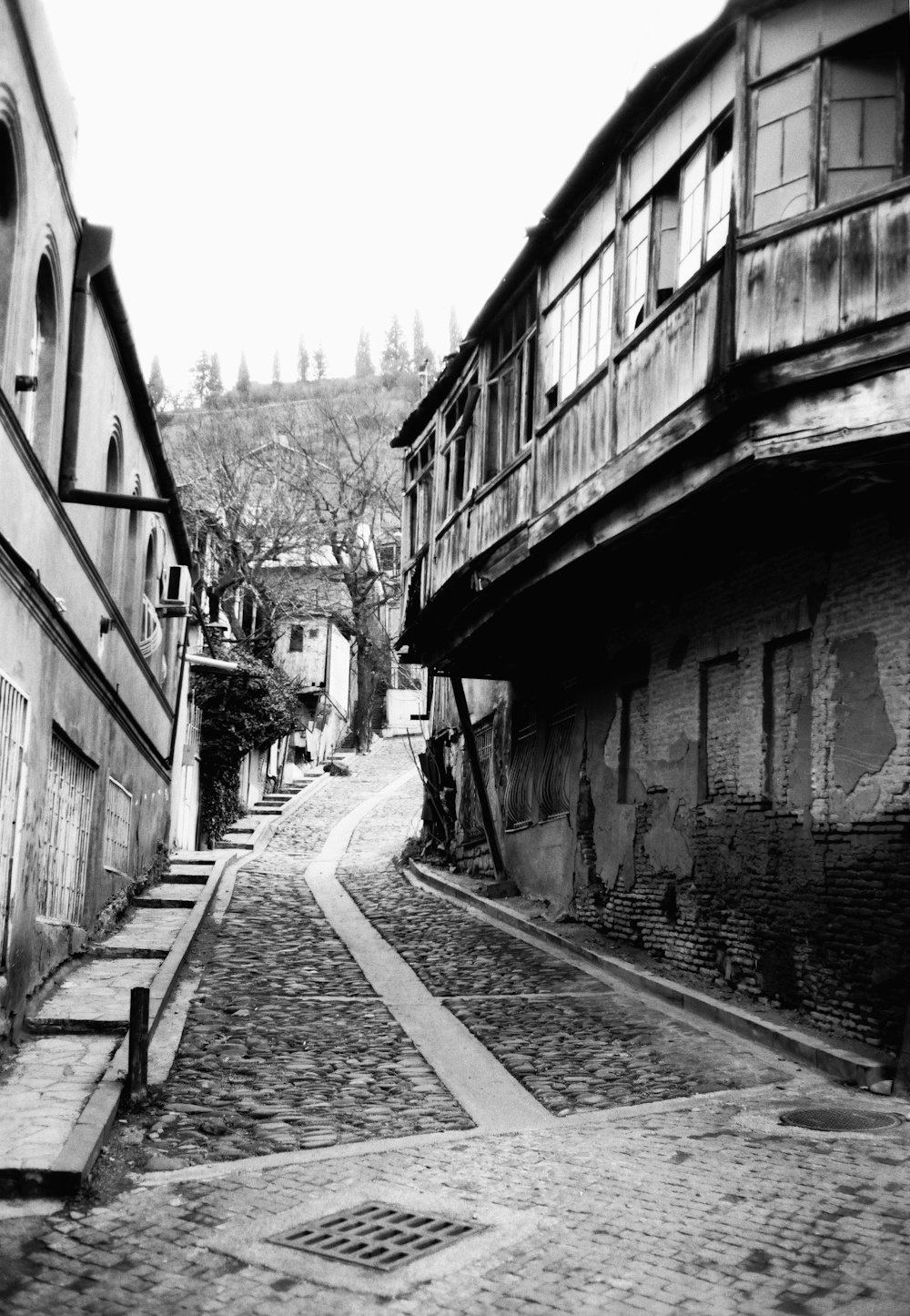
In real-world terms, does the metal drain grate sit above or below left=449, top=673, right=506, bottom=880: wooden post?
below

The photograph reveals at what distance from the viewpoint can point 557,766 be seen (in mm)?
16453

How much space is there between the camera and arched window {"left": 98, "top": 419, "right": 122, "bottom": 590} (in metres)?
12.9

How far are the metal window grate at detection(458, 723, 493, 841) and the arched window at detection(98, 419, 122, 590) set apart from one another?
8.06 metres

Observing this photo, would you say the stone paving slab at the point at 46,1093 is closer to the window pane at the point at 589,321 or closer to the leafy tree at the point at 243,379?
the window pane at the point at 589,321

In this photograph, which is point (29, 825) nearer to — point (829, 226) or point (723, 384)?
point (723, 384)

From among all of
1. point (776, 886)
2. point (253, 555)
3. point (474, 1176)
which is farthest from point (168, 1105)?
point (253, 555)

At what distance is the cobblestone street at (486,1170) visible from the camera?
188 inches

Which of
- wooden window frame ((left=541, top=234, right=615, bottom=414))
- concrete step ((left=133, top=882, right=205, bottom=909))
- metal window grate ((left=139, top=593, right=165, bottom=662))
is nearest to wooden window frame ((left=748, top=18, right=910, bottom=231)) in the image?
wooden window frame ((left=541, top=234, right=615, bottom=414))

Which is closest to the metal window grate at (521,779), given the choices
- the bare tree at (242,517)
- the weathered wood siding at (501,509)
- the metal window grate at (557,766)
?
the metal window grate at (557,766)

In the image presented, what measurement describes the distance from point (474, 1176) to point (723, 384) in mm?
5280

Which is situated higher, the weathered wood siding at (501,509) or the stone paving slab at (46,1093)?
the weathered wood siding at (501,509)

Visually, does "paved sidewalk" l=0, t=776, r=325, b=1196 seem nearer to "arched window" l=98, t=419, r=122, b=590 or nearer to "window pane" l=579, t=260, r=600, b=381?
"arched window" l=98, t=419, r=122, b=590

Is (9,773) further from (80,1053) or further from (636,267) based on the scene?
(636,267)

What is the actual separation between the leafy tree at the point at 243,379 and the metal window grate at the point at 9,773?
83.1 m
